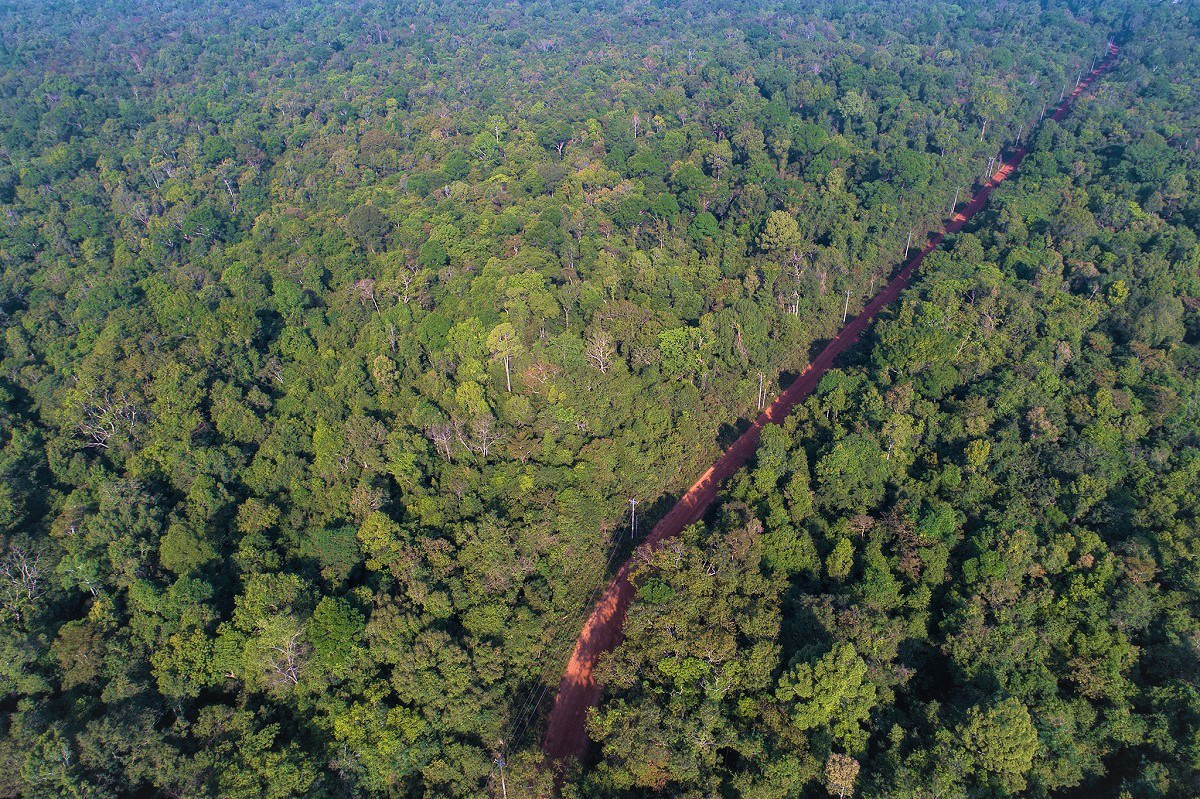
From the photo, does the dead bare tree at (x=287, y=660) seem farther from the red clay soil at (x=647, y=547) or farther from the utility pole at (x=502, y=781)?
the red clay soil at (x=647, y=547)

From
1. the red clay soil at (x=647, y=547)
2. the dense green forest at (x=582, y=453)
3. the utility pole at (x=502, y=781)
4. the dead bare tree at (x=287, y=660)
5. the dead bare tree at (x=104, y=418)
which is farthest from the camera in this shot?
the dead bare tree at (x=104, y=418)

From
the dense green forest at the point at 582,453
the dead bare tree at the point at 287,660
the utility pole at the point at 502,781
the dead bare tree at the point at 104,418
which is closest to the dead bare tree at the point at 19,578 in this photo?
the dense green forest at the point at 582,453

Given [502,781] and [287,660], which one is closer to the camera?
[502,781]

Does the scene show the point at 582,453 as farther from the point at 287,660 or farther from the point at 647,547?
the point at 287,660

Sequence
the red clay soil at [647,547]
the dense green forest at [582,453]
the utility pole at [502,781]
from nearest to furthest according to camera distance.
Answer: the utility pole at [502,781] → the dense green forest at [582,453] → the red clay soil at [647,547]

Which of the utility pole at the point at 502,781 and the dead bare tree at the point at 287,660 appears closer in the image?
the utility pole at the point at 502,781

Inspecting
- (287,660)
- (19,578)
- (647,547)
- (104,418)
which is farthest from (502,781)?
(104,418)

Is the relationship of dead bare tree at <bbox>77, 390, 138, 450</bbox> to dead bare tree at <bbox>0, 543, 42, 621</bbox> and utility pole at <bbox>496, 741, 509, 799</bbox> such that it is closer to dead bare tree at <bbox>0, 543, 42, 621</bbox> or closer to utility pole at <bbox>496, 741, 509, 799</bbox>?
dead bare tree at <bbox>0, 543, 42, 621</bbox>
